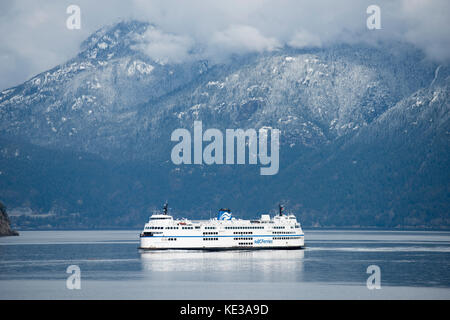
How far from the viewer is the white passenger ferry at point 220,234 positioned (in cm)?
18438

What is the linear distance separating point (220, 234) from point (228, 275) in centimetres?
5157

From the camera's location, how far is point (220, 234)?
189125 millimetres

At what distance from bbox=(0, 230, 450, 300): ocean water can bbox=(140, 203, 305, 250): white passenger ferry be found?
2408 mm

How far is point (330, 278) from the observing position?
434 feet

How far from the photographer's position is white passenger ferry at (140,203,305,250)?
605ft

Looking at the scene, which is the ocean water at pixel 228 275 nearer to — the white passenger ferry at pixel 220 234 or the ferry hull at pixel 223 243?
the ferry hull at pixel 223 243
